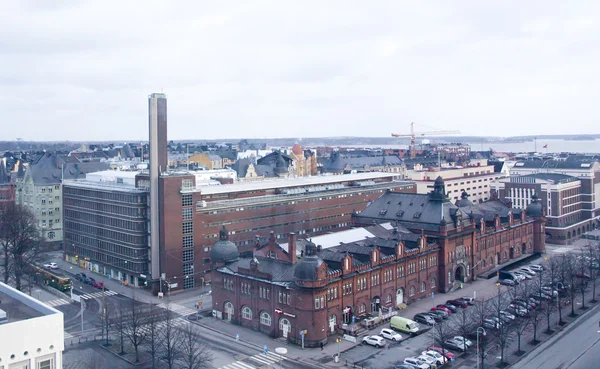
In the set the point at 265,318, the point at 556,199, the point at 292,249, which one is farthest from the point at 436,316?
the point at 556,199

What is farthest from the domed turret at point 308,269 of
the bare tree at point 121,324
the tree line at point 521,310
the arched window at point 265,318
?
the bare tree at point 121,324

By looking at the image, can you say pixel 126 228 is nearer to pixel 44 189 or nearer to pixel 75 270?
pixel 75 270

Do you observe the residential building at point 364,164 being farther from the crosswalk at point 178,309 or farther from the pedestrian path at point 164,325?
the pedestrian path at point 164,325

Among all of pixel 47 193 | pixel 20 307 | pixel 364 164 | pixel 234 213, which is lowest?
pixel 234 213

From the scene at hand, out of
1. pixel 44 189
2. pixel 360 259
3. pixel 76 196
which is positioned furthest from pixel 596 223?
pixel 44 189

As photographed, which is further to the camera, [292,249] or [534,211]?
[534,211]

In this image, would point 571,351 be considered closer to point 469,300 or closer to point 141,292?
point 469,300
